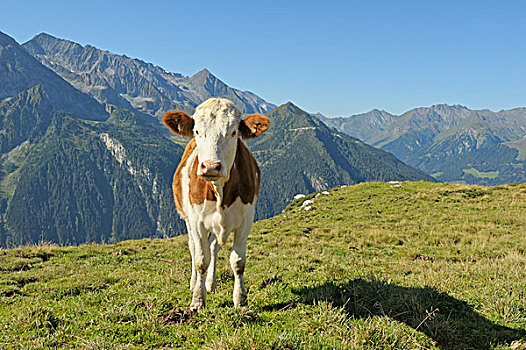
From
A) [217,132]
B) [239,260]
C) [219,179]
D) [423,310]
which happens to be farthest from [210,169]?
[423,310]

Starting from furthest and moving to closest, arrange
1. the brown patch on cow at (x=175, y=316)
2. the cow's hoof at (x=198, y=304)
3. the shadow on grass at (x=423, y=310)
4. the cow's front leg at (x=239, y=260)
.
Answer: the cow's front leg at (x=239, y=260)
the cow's hoof at (x=198, y=304)
the brown patch on cow at (x=175, y=316)
the shadow on grass at (x=423, y=310)

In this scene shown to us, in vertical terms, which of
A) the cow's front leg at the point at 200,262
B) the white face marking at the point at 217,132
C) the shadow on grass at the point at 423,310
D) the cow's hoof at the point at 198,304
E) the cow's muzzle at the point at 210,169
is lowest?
the shadow on grass at the point at 423,310

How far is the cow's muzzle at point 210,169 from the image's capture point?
15.5 ft

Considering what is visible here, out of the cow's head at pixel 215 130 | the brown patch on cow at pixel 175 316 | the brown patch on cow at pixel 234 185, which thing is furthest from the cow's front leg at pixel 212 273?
the cow's head at pixel 215 130

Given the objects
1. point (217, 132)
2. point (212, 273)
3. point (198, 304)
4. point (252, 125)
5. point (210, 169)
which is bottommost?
point (198, 304)

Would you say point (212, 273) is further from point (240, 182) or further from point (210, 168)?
point (210, 168)

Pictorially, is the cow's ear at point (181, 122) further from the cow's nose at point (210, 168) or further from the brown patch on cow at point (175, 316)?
the brown patch on cow at point (175, 316)

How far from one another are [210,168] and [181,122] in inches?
61.1

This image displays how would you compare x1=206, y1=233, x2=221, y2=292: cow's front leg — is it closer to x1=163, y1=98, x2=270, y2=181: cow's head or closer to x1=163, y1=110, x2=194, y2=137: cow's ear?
x1=163, y1=98, x2=270, y2=181: cow's head

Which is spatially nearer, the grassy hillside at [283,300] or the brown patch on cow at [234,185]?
the grassy hillside at [283,300]

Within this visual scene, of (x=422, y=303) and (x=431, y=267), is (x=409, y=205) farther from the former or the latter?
(x=422, y=303)

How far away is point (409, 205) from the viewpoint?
24.4 meters

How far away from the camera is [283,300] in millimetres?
6484

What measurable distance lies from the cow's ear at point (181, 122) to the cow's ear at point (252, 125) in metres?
0.99
